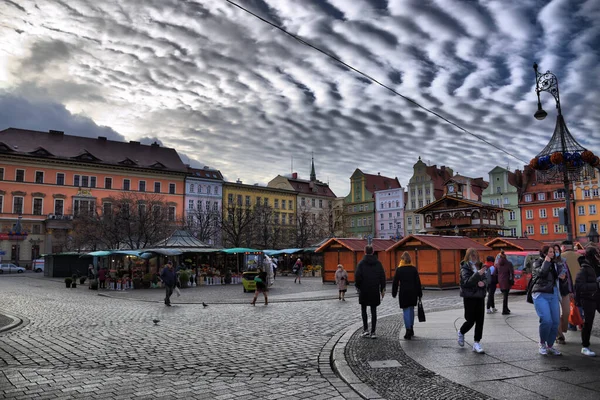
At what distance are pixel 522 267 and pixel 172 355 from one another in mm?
20707

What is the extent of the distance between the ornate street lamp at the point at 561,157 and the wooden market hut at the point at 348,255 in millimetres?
15975

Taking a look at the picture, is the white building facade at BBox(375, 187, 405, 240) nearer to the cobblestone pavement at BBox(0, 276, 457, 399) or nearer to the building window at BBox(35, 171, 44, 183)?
the building window at BBox(35, 171, 44, 183)

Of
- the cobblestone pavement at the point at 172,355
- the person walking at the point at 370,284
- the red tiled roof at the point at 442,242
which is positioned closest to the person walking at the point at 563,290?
the person walking at the point at 370,284

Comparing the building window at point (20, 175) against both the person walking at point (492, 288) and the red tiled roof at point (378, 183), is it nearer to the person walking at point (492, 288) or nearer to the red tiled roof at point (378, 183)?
the red tiled roof at point (378, 183)

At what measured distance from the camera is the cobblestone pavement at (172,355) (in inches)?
257

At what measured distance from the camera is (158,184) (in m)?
82.3

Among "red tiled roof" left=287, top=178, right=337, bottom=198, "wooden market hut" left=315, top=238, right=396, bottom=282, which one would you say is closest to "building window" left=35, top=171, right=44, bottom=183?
"red tiled roof" left=287, top=178, right=337, bottom=198

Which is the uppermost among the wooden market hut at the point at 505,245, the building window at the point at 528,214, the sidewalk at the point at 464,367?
the building window at the point at 528,214

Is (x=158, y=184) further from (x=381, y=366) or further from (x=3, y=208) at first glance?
(x=381, y=366)

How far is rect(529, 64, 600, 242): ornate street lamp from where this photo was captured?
1413cm

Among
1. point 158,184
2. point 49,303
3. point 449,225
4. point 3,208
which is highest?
point 158,184

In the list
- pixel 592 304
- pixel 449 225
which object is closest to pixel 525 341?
pixel 592 304

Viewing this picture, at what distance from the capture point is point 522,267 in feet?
80.4

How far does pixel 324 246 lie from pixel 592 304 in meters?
24.9
